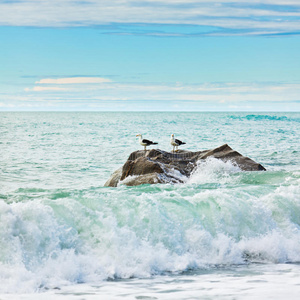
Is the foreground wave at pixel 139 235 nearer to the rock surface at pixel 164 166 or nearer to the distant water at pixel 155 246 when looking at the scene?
the distant water at pixel 155 246

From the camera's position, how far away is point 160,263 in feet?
26.6

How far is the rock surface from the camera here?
13539 mm

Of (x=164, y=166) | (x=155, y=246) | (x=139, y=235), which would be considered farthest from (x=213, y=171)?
(x=155, y=246)

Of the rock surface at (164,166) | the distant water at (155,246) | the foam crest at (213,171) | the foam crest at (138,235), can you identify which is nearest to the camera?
the distant water at (155,246)

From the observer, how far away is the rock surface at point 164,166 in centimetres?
1354

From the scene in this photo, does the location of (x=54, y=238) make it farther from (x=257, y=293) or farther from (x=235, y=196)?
(x=235, y=196)

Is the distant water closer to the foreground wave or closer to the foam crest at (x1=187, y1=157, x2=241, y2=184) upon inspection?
the foreground wave

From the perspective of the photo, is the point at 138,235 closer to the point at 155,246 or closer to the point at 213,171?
the point at 155,246

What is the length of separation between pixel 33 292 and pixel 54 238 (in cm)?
149

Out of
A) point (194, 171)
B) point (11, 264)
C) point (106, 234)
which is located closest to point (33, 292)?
point (11, 264)

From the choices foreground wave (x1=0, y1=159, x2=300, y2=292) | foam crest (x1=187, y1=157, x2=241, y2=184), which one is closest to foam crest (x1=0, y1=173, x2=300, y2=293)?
foreground wave (x1=0, y1=159, x2=300, y2=292)

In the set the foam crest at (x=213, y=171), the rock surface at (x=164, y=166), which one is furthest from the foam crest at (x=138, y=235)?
the foam crest at (x=213, y=171)

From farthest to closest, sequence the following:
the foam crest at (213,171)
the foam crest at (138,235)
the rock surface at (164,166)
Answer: the foam crest at (213,171) < the rock surface at (164,166) < the foam crest at (138,235)

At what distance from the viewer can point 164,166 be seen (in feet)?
47.0
